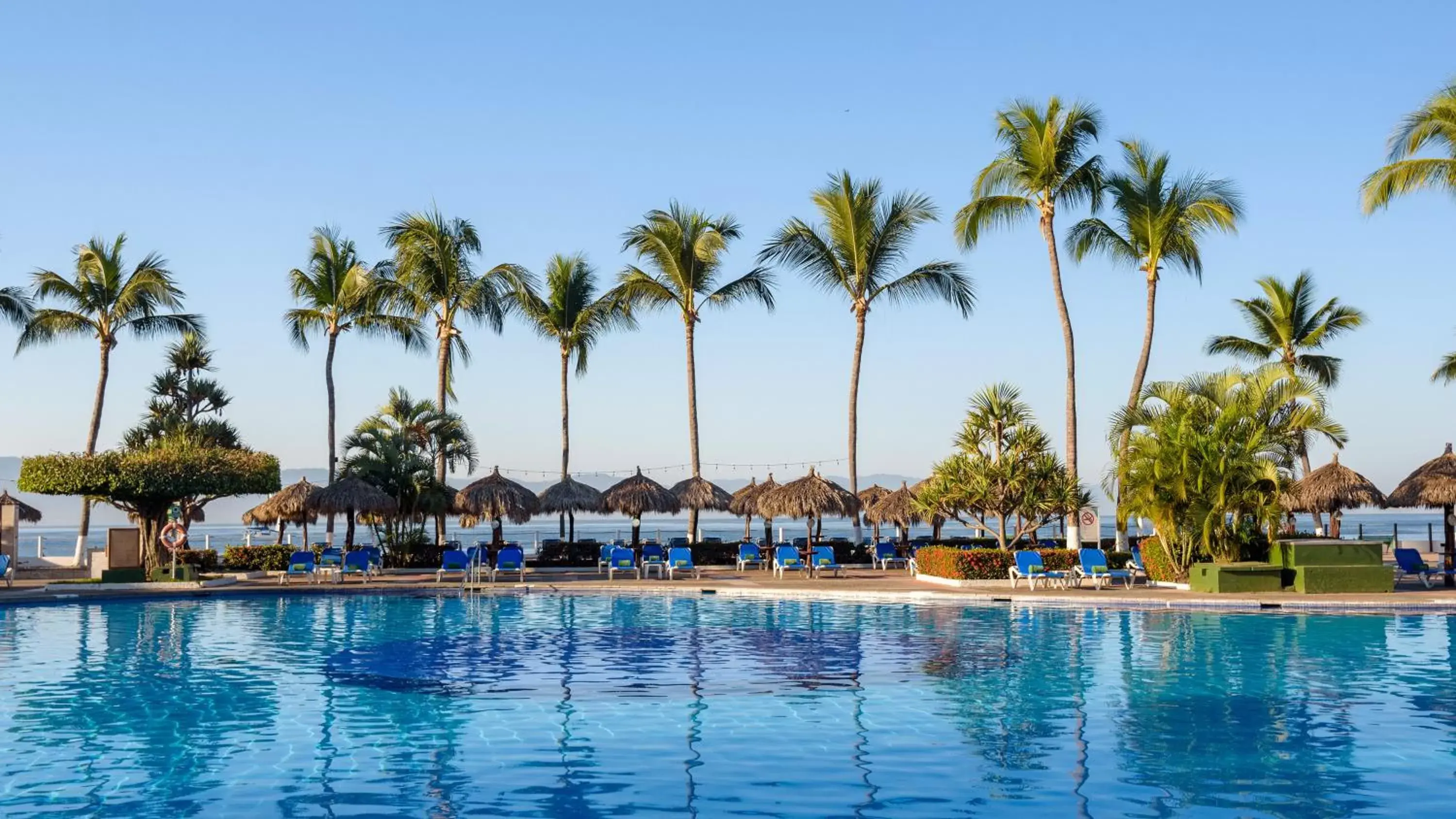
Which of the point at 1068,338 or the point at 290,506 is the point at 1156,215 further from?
the point at 290,506

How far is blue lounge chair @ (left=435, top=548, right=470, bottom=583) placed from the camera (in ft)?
82.5

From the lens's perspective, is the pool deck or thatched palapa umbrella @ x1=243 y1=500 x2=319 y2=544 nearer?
the pool deck

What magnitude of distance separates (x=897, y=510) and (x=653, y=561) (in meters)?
7.67

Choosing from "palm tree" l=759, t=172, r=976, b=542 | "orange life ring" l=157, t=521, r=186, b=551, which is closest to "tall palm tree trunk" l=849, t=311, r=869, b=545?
"palm tree" l=759, t=172, r=976, b=542

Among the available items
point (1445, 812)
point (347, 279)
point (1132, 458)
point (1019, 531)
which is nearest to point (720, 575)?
point (1019, 531)

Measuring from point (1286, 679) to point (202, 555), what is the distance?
22.4 meters

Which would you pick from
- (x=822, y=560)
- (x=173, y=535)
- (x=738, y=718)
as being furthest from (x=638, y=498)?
(x=738, y=718)

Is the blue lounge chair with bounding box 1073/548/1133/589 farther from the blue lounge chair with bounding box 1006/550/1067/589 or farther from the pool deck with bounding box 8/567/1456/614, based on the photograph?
the blue lounge chair with bounding box 1006/550/1067/589

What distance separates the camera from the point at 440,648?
1564 centimetres

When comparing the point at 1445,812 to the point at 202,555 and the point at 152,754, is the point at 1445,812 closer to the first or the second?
the point at 152,754

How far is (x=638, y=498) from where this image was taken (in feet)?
103

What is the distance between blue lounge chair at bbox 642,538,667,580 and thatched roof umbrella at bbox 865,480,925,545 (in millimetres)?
5919

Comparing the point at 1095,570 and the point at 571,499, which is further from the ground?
the point at 571,499

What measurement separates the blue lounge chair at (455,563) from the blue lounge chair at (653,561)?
12.3 ft
